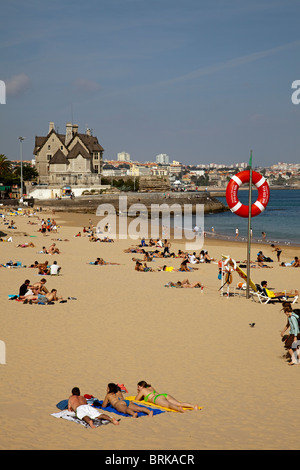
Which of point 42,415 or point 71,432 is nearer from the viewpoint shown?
point 71,432

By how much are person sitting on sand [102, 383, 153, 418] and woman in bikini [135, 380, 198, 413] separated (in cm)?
23

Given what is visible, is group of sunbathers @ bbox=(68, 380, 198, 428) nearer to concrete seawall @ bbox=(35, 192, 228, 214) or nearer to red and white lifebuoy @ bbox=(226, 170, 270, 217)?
red and white lifebuoy @ bbox=(226, 170, 270, 217)

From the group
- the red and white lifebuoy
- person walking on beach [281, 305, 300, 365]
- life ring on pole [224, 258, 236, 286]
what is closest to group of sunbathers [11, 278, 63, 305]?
life ring on pole [224, 258, 236, 286]

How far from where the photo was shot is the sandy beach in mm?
5684

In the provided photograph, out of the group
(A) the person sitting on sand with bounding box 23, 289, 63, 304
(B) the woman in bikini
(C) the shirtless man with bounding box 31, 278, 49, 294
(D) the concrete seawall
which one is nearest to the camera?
(B) the woman in bikini

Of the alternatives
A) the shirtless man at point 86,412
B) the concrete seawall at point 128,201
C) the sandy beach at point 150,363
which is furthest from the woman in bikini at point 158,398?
the concrete seawall at point 128,201

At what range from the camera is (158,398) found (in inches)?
253

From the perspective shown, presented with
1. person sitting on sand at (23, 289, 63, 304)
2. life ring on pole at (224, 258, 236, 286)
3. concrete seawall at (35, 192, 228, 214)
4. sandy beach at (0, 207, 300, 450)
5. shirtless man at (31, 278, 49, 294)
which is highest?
concrete seawall at (35, 192, 228, 214)

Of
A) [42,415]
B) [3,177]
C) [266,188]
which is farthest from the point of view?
[3,177]

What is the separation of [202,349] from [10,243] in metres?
18.1

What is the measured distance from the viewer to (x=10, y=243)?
25.2 m

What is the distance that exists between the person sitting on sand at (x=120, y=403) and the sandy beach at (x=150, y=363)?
0.38ft
